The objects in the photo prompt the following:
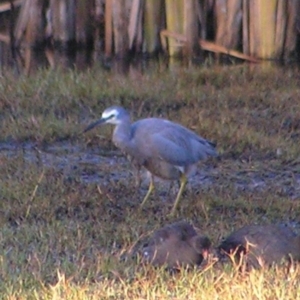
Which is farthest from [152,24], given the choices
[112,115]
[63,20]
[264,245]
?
[264,245]

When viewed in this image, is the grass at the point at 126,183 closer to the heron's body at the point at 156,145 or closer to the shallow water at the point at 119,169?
the shallow water at the point at 119,169

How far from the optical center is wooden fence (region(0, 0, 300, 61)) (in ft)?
36.1

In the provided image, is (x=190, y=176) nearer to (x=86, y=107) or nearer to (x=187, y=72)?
(x=86, y=107)

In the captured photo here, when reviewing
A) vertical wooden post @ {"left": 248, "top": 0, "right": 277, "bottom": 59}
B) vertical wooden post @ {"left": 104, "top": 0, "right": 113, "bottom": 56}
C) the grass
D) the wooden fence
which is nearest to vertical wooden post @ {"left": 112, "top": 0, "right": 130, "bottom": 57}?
the wooden fence

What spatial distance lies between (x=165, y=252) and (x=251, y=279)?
780mm

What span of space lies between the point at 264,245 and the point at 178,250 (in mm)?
466

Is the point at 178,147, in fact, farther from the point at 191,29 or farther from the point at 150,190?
the point at 191,29

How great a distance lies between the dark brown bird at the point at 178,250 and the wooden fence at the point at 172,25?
235 inches

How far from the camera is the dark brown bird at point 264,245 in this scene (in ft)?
16.7

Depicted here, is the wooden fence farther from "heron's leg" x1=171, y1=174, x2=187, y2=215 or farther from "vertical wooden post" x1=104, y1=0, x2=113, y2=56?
"heron's leg" x1=171, y1=174, x2=187, y2=215

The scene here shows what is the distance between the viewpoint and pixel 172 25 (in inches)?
446

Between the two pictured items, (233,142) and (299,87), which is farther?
(299,87)

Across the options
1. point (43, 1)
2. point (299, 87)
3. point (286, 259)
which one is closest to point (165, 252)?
point (286, 259)

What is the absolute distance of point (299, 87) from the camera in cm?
975
